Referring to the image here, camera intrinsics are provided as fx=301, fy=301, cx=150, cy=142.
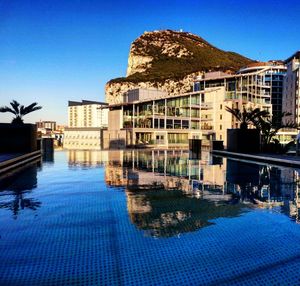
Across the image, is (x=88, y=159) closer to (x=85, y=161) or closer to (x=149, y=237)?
(x=85, y=161)

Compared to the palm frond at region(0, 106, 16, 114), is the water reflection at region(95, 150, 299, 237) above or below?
below

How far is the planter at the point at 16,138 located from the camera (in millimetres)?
17642

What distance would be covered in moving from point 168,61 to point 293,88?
50385 mm

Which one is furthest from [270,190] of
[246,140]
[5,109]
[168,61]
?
[168,61]

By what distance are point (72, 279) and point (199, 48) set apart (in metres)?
126

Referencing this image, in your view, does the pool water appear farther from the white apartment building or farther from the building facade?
the white apartment building

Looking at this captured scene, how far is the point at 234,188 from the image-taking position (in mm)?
8016

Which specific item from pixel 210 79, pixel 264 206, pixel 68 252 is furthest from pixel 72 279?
pixel 210 79

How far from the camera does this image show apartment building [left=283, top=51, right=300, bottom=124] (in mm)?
73250

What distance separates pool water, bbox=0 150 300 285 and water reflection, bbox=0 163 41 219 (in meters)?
0.02

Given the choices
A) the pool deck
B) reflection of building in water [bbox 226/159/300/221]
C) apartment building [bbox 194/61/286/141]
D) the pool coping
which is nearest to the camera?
reflection of building in water [bbox 226/159/300/221]

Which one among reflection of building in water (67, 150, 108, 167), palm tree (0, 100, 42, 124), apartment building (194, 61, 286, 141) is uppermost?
apartment building (194, 61, 286, 141)

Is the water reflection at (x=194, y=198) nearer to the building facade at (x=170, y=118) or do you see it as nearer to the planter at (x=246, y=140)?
the planter at (x=246, y=140)

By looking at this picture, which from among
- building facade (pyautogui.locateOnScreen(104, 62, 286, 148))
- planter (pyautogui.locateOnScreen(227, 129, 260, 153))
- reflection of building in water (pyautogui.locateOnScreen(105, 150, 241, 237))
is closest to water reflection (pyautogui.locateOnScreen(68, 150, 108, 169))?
reflection of building in water (pyautogui.locateOnScreen(105, 150, 241, 237))
